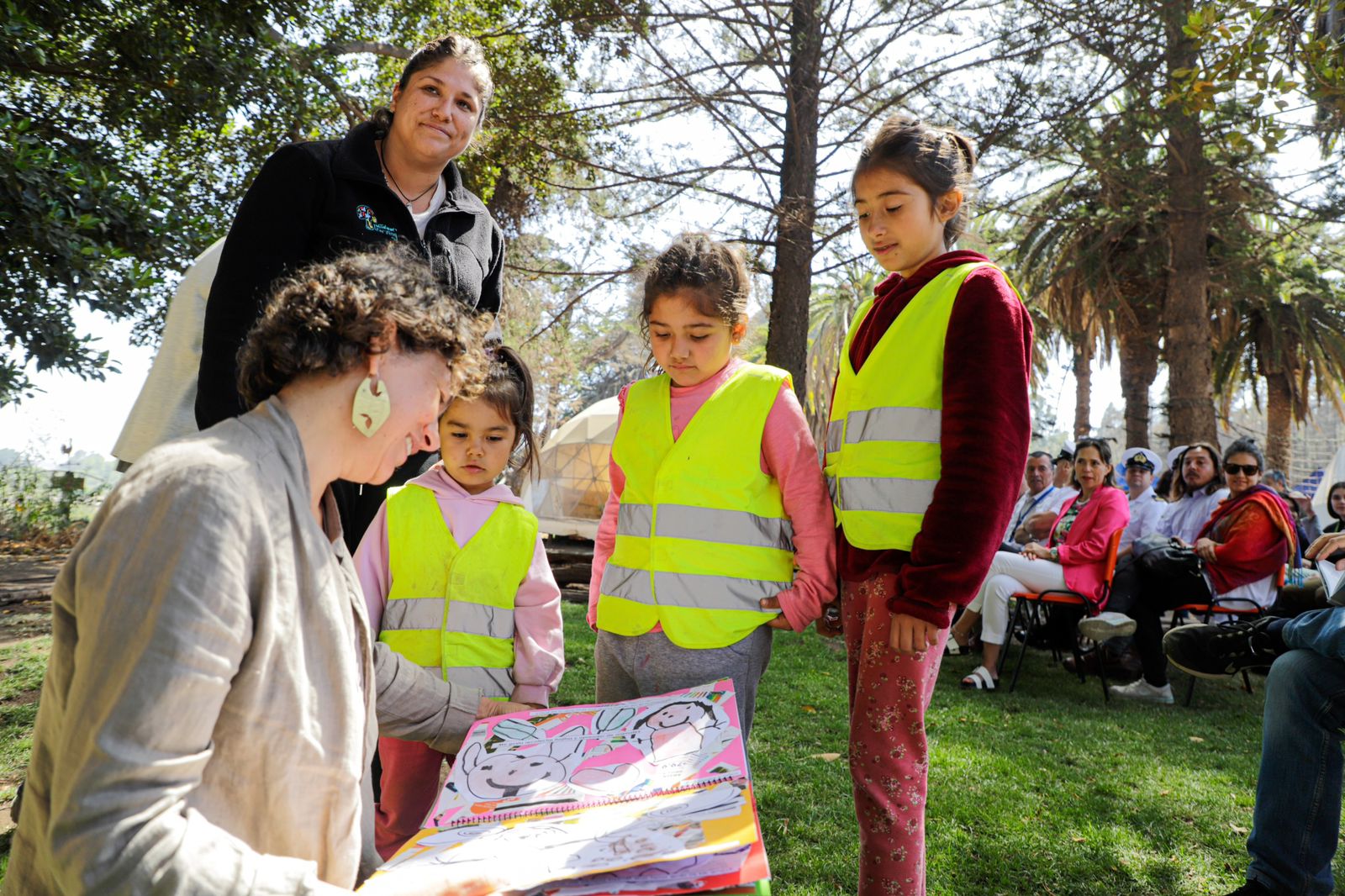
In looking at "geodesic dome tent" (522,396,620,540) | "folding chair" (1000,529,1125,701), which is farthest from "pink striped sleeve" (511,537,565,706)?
"geodesic dome tent" (522,396,620,540)

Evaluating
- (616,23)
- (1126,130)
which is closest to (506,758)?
(616,23)

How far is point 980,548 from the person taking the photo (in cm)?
189

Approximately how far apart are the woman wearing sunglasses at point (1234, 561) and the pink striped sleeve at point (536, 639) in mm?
5426

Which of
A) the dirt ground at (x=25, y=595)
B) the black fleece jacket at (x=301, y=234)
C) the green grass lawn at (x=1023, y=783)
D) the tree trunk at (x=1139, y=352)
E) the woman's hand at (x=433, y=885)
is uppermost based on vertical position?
the tree trunk at (x=1139, y=352)

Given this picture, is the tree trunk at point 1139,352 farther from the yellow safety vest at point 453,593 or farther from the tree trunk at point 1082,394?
the yellow safety vest at point 453,593

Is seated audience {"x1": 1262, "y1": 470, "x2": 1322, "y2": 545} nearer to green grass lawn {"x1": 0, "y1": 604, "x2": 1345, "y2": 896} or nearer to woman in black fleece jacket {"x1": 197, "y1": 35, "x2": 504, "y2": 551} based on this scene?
green grass lawn {"x1": 0, "y1": 604, "x2": 1345, "y2": 896}

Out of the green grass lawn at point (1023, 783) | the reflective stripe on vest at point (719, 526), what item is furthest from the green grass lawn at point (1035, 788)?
the reflective stripe on vest at point (719, 526)

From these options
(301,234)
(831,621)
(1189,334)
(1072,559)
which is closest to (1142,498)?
(1072,559)

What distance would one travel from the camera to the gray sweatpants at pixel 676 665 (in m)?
2.16

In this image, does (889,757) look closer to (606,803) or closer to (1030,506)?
(606,803)

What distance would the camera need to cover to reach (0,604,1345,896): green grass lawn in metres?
3.20

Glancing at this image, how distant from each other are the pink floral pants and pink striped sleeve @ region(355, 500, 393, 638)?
1.29 metres

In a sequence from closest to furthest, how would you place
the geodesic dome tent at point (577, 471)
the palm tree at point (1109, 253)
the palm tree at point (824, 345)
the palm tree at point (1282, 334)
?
the palm tree at point (1109, 253) → the palm tree at point (1282, 334) → the palm tree at point (824, 345) → the geodesic dome tent at point (577, 471)

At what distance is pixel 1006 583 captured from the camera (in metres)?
6.90
